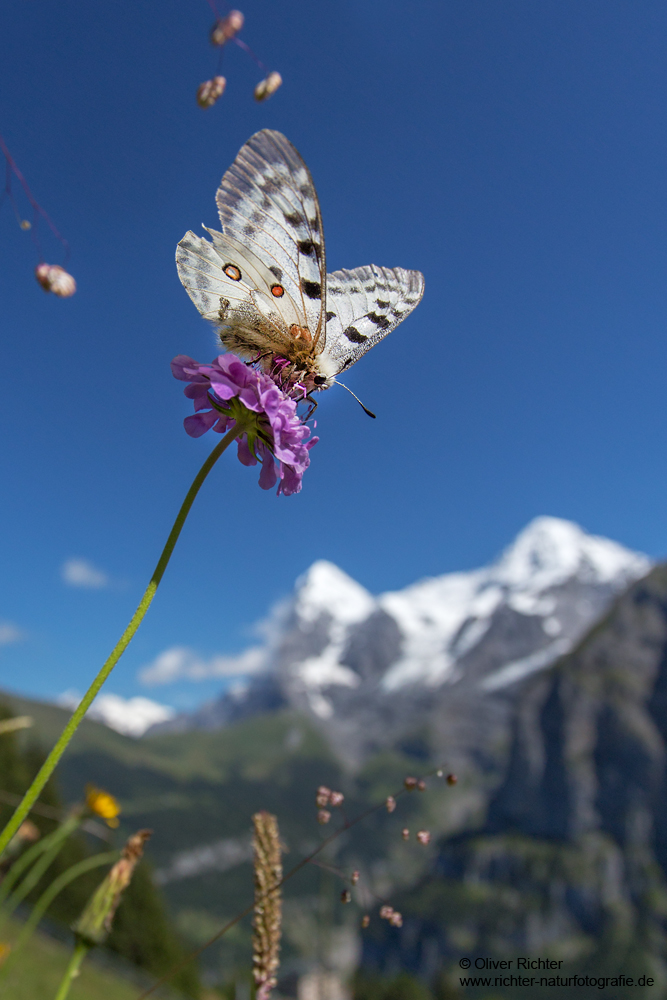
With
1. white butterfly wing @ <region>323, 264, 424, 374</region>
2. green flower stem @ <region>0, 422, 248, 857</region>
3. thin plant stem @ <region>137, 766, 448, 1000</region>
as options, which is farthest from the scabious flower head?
white butterfly wing @ <region>323, 264, 424, 374</region>


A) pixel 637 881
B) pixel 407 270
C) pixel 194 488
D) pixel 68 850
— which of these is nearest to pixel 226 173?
pixel 407 270

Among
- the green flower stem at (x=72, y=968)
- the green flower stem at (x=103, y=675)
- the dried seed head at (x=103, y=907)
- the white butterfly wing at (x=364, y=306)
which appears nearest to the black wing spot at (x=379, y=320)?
the white butterfly wing at (x=364, y=306)

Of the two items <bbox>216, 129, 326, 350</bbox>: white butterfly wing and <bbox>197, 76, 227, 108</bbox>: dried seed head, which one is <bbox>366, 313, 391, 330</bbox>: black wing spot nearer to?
<bbox>216, 129, 326, 350</bbox>: white butterfly wing

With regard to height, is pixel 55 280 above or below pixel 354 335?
below

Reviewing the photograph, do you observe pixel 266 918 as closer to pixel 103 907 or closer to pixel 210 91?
pixel 103 907

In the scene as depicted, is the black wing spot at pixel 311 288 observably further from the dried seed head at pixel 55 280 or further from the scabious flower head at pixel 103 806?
the scabious flower head at pixel 103 806

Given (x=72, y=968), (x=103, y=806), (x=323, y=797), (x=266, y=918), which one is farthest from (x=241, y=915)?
(x=103, y=806)
